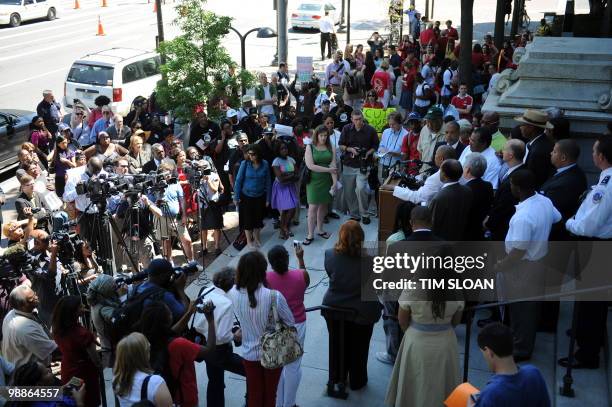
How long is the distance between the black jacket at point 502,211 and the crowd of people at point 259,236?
14mm

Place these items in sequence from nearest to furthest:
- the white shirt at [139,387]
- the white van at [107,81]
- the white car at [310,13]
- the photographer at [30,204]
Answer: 1. the white shirt at [139,387]
2. the photographer at [30,204]
3. the white van at [107,81]
4. the white car at [310,13]

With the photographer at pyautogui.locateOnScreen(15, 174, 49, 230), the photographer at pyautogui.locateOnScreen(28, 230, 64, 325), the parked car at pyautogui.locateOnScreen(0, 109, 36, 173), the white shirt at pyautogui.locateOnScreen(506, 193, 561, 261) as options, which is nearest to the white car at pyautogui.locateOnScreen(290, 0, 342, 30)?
the parked car at pyautogui.locateOnScreen(0, 109, 36, 173)

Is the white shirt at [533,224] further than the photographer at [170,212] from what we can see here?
No

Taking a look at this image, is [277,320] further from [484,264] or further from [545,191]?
[545,191]

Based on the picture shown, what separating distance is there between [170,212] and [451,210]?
4307 millimetres

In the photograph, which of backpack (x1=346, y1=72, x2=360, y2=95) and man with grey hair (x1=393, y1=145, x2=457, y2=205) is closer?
man with grey hair (x1=393, y1=145, x2=457, y2=205)

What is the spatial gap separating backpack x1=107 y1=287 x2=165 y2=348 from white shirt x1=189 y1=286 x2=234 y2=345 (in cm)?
40

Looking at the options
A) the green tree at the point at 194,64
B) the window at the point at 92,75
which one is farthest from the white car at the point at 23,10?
the green tree at the point at 194,64

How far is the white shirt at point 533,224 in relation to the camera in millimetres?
6398

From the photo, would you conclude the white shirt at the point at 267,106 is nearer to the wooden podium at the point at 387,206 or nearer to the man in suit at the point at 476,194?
the wooden podium at the point at 387,206

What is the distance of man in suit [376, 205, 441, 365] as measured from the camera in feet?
20.2

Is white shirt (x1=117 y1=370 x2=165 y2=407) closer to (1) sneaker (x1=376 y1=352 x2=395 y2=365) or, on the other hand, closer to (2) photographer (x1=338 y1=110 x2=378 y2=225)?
(1) sneaker (x1=376 y1=352 x2=395 y2=365)

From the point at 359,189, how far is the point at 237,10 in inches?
1307

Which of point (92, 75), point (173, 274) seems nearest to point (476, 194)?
point (173, 274)
